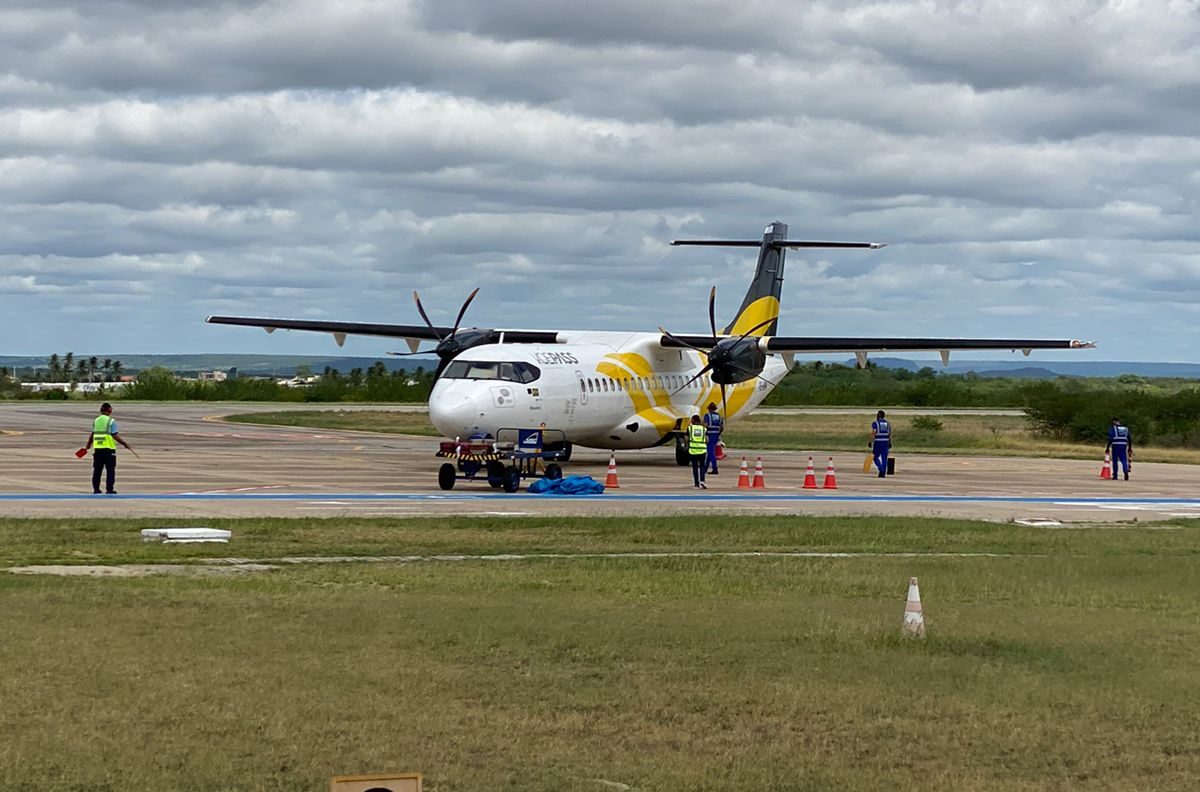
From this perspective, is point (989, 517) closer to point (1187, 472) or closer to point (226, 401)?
point (1187, 472)

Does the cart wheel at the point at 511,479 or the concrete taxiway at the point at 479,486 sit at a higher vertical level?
the cart wheel at the point at 511,479

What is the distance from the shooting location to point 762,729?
31.3ft

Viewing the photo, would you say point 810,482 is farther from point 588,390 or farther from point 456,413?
point 456,413

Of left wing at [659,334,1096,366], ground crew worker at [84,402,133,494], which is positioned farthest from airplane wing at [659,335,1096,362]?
ground crew worker at [84,402,133,494]

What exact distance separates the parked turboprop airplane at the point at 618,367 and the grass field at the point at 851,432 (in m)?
8.22

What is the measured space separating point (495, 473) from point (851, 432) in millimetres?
34214

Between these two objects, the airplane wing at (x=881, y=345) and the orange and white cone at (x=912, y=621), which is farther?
the airplane wing at (x=881, y=345)

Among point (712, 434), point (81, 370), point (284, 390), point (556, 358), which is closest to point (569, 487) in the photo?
point (556, 358)

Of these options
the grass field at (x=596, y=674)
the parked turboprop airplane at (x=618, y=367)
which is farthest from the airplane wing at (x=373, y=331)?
the grass field at (x=596, y=674)

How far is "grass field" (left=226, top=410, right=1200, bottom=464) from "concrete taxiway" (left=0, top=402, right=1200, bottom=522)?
4007mm

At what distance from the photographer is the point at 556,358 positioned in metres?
35.2

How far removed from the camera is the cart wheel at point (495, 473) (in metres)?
30.2

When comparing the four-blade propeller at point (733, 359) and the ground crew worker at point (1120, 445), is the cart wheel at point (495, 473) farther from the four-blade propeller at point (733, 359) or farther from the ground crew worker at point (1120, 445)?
the ground crew worker at point (1120, 445)

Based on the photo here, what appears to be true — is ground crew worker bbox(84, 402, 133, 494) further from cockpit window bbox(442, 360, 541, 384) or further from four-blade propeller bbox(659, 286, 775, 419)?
four-blade propeller bbox(659, 286, 775, 419)
